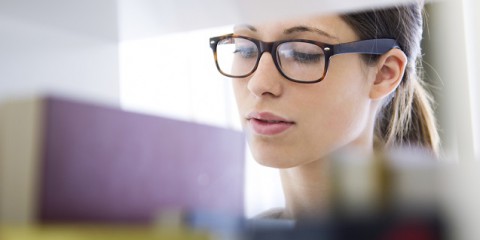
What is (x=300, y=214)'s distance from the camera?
2.67 ft

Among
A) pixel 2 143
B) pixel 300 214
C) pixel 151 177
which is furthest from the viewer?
pixel 300 214

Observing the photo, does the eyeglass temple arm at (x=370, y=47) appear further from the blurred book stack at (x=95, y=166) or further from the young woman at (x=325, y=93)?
the blurred book stack at (x=95, y=166)

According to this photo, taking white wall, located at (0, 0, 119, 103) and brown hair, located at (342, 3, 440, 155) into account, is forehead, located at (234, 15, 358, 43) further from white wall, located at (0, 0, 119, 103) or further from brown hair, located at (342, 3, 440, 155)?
white wall, located at (0, 0, 119, 103)

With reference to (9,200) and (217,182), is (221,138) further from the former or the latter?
(9,200)

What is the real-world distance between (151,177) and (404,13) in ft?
1.44

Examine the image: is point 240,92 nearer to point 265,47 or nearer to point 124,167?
point 265,47

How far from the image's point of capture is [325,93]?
2.76 feet

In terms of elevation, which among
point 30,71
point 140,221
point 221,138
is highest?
point 30,71

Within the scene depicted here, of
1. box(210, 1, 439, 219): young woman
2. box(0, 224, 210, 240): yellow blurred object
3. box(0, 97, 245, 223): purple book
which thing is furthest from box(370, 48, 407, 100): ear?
box(0, 224, 210, 240): yellow blurred object

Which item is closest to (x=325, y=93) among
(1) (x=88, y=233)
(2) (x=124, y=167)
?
(2) (x=124, y=167)

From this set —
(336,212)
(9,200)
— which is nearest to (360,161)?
(336,212)

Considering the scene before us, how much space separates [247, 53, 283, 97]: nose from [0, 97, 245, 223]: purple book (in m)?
0.09

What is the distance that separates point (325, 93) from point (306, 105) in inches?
1.3

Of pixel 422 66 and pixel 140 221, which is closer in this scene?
pixel 140 221
